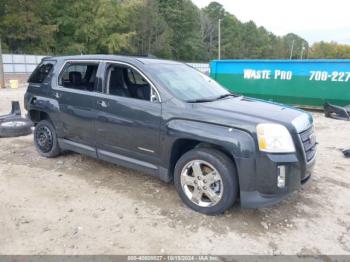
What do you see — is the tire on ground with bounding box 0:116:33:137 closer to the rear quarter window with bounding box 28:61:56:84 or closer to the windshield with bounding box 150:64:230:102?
the rear quarter window with bounding box 28:61:56:84

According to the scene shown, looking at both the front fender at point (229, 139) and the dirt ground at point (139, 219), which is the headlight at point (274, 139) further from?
the dirt ground at point (139, 219)

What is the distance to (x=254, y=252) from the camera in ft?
10.3

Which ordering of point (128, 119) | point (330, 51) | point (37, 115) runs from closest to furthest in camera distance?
point (128, 119) < point (37, 115) < point (330, 51)

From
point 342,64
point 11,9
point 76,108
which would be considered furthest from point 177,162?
point 11,9

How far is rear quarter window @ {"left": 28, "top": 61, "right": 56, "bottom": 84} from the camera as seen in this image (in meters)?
5.47

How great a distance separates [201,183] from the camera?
3756 millimetres

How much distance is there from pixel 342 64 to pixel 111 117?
925 centimetres

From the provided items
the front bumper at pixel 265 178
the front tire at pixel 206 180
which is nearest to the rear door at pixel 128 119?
the front tire at pixel 206 180

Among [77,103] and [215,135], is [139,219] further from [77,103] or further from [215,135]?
[77,103]

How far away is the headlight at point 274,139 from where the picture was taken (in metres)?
3.37

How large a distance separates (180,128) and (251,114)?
81 cm

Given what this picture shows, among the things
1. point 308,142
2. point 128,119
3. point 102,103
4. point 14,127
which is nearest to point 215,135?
point 308,142

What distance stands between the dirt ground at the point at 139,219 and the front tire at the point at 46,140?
407 mm

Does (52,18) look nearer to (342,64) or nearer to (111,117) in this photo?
(342,64)
